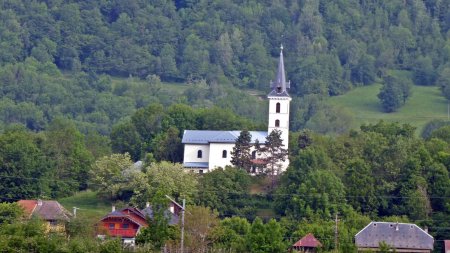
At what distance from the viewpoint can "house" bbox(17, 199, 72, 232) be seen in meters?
105

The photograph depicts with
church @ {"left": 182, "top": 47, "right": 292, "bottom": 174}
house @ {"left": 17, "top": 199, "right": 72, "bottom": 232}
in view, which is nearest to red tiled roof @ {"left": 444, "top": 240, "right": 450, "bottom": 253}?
church @ {"left": 182, "top": 47, "right": 292, "bottom": 174}

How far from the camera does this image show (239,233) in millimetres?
106875

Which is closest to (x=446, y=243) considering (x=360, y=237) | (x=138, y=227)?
(x=360, y=237)

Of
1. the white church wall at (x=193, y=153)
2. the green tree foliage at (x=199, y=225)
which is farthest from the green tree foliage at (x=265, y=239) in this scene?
the white church wall at (x=193, y=153)

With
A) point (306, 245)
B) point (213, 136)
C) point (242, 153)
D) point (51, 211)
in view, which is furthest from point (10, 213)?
point (213, 136)

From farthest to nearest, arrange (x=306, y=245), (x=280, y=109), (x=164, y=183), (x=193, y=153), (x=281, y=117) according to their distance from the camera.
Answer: (x=280, y=109) < (x=281, y=117) < (x=193, y=153) < (x=164, y=183) < (x=306, y=245)

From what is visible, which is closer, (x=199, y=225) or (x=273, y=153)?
(x=199, y=225)

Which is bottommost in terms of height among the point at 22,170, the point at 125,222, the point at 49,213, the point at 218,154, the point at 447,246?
the point at 447,246

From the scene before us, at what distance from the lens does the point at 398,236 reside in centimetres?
10581

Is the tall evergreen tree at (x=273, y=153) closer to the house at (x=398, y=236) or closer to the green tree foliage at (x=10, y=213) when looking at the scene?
the house at (x=398, y=236)

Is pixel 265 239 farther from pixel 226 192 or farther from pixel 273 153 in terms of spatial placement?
pixel 273 153

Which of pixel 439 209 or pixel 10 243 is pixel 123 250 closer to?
pixel 10 243

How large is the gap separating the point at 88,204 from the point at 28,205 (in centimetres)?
877

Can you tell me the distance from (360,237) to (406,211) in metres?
10.4
